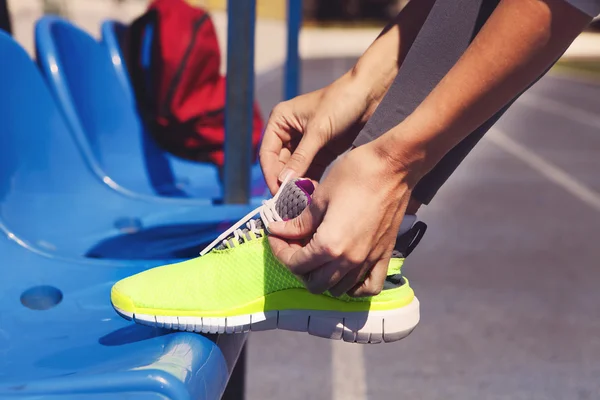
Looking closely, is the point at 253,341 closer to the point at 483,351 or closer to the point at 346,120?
the point at 483,351

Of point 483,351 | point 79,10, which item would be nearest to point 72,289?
point 483,351

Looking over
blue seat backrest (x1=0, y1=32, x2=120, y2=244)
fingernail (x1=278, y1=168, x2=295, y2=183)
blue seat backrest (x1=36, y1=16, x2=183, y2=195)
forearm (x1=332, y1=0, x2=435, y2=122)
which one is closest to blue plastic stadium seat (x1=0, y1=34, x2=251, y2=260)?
blue seat backrest (x1=0, y1=32, x2=120, y2=244)

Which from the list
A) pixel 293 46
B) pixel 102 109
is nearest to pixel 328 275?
pixel 102 109

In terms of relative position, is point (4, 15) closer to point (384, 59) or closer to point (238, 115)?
point (238, 115)

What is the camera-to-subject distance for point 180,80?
7.40 feet

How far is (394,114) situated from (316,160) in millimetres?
249

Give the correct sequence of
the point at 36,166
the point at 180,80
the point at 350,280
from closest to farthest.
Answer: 1. the point at 350,280
2. the point at 36,166
3. the point at 180,80

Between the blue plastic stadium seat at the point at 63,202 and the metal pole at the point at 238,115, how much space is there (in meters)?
0.08

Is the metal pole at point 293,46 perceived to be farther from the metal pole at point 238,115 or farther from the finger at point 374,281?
the finger at point 374,281

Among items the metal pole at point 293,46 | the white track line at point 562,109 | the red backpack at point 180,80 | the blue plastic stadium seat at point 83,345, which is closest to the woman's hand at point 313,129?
the blue plastic stadium seat at point 83,345

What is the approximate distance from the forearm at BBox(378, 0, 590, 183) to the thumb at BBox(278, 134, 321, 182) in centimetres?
26

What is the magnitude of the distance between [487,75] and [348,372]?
118cm

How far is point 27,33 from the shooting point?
3.04 metres

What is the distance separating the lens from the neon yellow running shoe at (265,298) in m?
0.86
